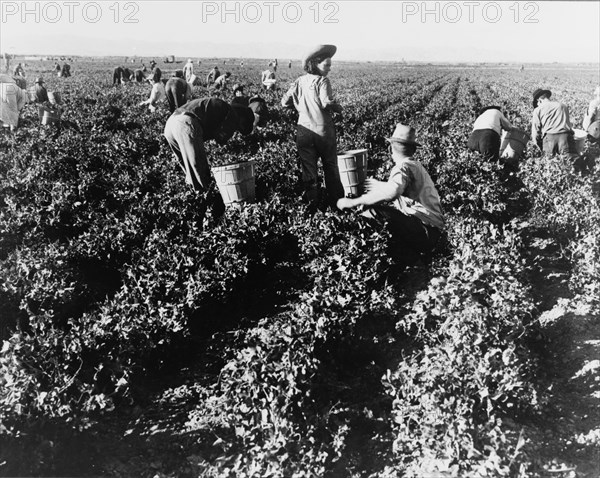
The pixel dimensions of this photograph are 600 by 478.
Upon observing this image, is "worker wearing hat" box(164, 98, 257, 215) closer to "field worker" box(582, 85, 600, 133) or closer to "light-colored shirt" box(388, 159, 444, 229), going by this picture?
"light-colored shirt" box(388, 159, 444, 229)

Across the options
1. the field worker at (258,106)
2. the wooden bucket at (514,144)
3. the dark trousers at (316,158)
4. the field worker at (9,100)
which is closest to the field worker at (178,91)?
the field worker at (258,106)

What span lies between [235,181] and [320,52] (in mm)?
1775

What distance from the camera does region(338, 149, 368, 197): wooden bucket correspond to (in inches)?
265

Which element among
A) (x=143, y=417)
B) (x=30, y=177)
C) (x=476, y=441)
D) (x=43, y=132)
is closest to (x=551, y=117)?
(x=476, y=441)

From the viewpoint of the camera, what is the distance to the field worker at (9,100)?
10.3m

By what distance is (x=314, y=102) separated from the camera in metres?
5.84

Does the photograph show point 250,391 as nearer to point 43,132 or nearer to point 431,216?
point 431,216

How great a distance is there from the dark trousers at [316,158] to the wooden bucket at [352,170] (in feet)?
1.71

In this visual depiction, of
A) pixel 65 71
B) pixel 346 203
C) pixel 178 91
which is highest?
pixel 65 71

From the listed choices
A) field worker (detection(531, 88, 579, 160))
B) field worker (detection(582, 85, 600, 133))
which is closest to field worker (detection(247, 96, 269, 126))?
field worker (detection(531, 88, 579, 160))

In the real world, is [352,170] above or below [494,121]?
below

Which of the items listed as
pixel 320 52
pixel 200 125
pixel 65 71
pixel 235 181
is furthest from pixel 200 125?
pixel 65 71

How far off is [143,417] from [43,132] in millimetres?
9425

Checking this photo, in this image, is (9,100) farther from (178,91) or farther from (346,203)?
(346,203)
